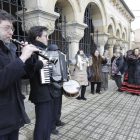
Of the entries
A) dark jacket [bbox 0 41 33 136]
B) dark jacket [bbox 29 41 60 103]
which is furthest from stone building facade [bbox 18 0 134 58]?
dark jacket [bbox 0 41 33 136]

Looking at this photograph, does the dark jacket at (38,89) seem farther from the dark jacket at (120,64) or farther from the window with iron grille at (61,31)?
the dark jacket at (120,64)

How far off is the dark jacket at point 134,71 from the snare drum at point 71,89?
10.7 feet

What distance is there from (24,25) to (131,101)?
4.06 metres

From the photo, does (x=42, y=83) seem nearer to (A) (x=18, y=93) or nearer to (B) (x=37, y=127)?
(A) (x=18, y=93)

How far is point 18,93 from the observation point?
4.39 feet

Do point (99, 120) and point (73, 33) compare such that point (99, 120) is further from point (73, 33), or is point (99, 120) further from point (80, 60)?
point (73, 33)

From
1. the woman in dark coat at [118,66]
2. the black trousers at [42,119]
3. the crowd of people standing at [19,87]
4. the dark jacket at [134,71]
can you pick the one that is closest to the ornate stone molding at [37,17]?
the crowd of people standing at [19,87]

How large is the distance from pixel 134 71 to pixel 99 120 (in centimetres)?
297

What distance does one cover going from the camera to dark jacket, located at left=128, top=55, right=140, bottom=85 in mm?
5086

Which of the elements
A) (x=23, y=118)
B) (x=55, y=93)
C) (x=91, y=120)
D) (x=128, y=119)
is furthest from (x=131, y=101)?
(x=23, y=118)

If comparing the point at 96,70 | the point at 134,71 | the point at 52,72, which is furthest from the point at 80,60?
the point at 52,72

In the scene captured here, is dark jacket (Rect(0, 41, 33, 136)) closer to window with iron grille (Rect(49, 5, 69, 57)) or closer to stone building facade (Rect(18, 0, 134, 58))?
stone building facade (Rect(18, 0, 134, 58))

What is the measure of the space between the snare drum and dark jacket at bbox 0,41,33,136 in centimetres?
122

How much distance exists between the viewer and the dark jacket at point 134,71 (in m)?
5.09
